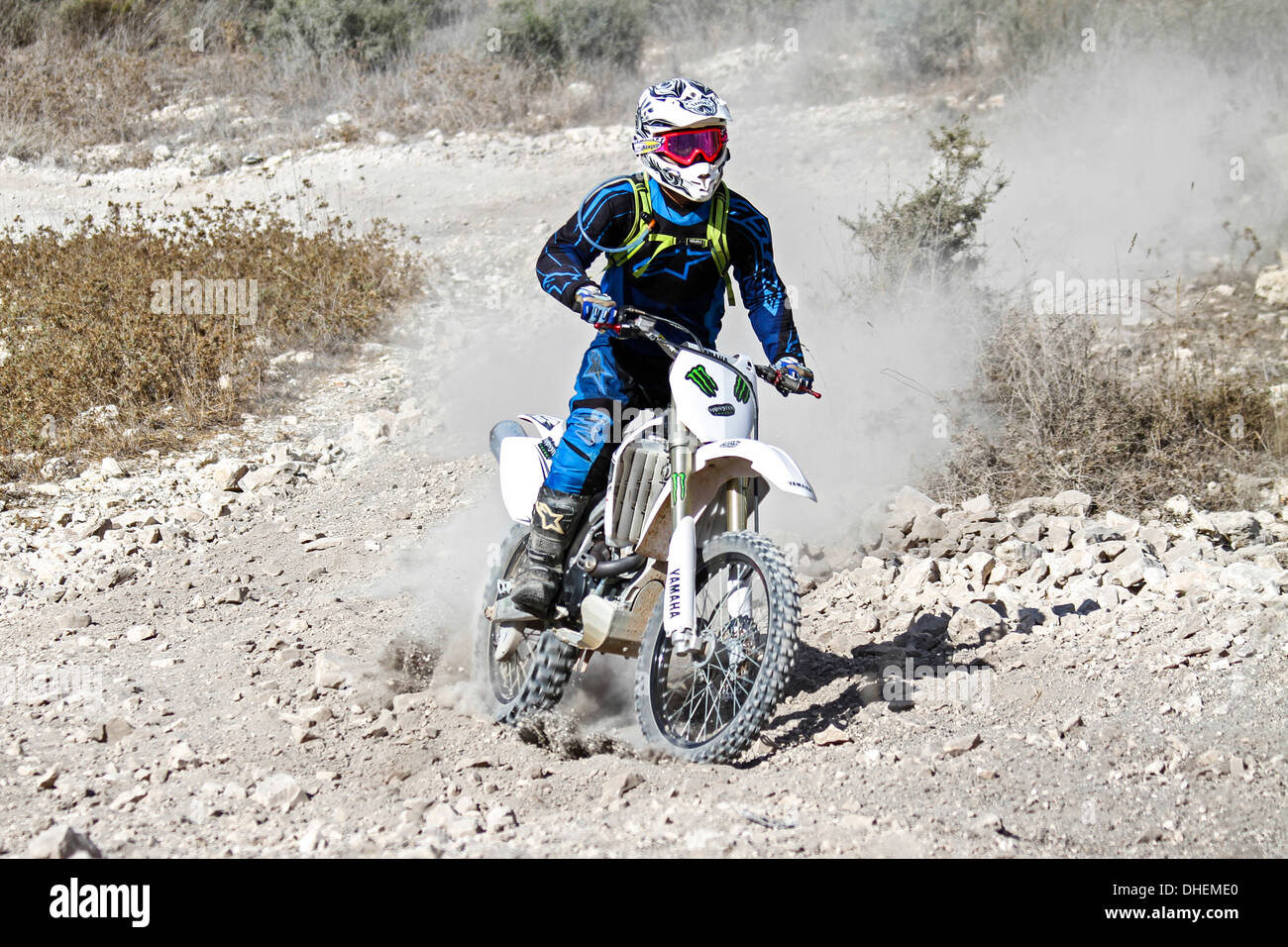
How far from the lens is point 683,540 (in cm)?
407

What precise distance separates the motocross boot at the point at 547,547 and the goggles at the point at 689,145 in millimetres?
1290

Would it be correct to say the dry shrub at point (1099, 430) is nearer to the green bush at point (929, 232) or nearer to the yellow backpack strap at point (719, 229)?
the green bush at point (929, 232)

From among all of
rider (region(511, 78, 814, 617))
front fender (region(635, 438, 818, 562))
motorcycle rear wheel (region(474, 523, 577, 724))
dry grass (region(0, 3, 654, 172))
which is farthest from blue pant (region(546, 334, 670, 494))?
dry grass (region(0, 3, 654, 172))

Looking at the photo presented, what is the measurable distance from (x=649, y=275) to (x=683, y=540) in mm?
1055

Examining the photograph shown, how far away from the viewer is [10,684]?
4.93 meters

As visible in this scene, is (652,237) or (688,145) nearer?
(688,145)

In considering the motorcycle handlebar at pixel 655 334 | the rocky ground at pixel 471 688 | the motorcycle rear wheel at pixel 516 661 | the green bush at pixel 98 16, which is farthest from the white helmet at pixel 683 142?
the green bush at pixel 98 16

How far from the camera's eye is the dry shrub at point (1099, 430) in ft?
23.0

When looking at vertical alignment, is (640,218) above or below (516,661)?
above

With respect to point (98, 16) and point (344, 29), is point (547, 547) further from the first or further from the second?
point (98, 16)

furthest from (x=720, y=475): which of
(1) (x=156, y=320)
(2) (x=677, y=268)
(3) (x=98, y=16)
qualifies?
(3) (x=98, y=16)

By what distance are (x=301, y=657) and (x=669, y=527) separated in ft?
6.12

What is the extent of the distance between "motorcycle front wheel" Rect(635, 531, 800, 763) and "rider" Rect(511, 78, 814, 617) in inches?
25.6
